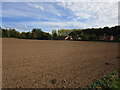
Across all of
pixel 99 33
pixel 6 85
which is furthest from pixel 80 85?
pixel 99 33

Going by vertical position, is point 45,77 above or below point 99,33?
below

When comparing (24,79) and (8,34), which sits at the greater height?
(8,34)

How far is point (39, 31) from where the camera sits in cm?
7619

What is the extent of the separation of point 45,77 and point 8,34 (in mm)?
70077

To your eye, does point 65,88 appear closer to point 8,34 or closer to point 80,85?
point 80,85

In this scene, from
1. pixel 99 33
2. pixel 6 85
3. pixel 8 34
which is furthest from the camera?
pixel 8 34

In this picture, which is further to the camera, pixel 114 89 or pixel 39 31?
pixel 39 31

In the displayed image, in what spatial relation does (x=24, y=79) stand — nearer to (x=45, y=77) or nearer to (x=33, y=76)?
(x=33, y=76)

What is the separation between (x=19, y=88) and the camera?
2.78 m

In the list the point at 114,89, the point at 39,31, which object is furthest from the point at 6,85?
the point at 39,31

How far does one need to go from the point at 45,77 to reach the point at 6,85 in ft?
4.60

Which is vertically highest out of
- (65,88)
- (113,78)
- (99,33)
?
(99,33)

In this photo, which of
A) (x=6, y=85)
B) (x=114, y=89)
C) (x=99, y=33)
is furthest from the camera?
(x=99, y=33)

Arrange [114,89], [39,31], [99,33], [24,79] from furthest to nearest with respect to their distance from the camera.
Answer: [39,31]
[99,33]
[24,79]
[114,89]
